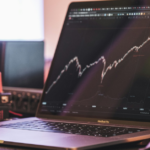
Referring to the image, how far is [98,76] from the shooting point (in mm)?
827

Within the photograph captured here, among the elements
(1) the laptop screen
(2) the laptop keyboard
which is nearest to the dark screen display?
(1) the laptop screen

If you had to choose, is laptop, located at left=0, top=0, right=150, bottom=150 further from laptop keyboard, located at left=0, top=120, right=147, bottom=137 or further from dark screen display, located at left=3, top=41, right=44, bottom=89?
dark screen display, located at left=3, top=41, right=44, bottom=89

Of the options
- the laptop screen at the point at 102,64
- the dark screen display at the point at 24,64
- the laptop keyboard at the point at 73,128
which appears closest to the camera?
the laptop keyboard at the point at 73,128

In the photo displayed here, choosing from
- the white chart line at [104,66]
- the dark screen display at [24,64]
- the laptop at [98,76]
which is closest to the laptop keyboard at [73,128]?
the laptop at [98,76]

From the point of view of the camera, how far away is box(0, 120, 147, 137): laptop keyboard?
2.07ft

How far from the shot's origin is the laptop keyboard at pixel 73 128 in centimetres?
63

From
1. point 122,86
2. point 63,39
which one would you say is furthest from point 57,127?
point 63,39

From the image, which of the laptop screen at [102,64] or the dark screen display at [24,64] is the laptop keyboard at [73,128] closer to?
the laptop screen at [102,64]

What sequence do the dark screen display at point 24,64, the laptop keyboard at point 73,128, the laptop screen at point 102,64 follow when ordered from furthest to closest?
the dark screen display at point 24,64 → the laptop screen at point 102,64 → the laptop keyboard at point 73,128

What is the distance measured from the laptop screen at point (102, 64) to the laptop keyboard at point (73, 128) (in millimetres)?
80

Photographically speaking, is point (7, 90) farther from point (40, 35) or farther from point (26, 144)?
point (26, 144)

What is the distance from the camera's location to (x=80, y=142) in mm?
539

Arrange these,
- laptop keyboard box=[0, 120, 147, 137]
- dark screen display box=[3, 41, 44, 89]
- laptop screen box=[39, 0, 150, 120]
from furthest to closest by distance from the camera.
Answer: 1. dark screen display box=[3, 41, 44, 89]
2. laptop screen box=[39, 0, 150, 120]
3. laptop keyboard box=[0, 120, 147, 137]

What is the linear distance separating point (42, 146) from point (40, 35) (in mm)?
833
